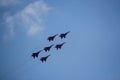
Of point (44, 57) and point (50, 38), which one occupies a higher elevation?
point (50, 38)

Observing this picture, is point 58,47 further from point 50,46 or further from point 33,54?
point 33,54

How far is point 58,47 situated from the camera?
35.5m

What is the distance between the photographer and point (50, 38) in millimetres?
36031

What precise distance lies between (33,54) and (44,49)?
2.17m

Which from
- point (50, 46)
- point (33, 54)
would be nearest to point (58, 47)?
point (50, 46)

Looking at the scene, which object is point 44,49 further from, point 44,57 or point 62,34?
point 62,34

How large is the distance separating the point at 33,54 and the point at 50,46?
3.36 m

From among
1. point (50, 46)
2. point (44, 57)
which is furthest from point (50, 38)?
point (44, 57)

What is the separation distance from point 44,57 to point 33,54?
7.44ft

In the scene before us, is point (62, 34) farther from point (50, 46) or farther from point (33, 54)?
point (33, 54)

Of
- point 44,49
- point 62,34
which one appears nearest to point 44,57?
point 44,49

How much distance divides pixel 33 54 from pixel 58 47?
4653 mm

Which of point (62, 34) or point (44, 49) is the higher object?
point (62, 34)

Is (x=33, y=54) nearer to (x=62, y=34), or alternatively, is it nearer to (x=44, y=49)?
(x=44, y=49)
